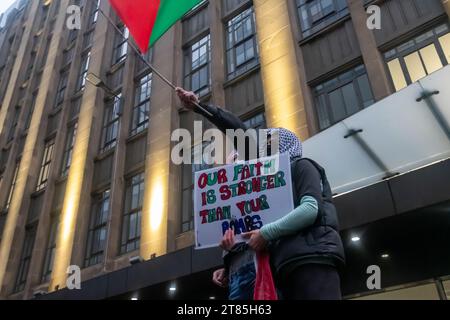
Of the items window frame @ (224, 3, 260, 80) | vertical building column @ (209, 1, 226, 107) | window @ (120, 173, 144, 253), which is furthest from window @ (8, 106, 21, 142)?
window frame @ (224, 3, 260, 80)

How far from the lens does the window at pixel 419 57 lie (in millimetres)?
9344

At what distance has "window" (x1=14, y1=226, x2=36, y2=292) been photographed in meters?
16.8

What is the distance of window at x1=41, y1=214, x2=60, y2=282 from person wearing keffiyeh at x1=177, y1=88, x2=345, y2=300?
48.9 ft

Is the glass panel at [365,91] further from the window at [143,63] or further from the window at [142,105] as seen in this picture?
the window at [143,63]

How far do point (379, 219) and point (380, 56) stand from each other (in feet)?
15.6

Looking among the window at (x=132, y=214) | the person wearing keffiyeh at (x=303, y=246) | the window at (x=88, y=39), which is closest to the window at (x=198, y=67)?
the window at (x=132, y=214)

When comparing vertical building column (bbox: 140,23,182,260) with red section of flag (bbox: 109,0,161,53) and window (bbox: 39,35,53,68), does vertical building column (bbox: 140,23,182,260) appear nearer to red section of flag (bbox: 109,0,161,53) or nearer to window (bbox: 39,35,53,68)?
red section of flag (bbox: 109,0,161,53)

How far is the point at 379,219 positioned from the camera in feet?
24.2

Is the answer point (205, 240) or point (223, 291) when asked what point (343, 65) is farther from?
point (205, 240)

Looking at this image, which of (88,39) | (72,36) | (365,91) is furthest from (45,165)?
(365,91)

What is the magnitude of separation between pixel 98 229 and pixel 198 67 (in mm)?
6689

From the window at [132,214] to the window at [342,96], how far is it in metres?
6.55

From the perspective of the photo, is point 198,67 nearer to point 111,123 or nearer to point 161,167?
point 161,167
